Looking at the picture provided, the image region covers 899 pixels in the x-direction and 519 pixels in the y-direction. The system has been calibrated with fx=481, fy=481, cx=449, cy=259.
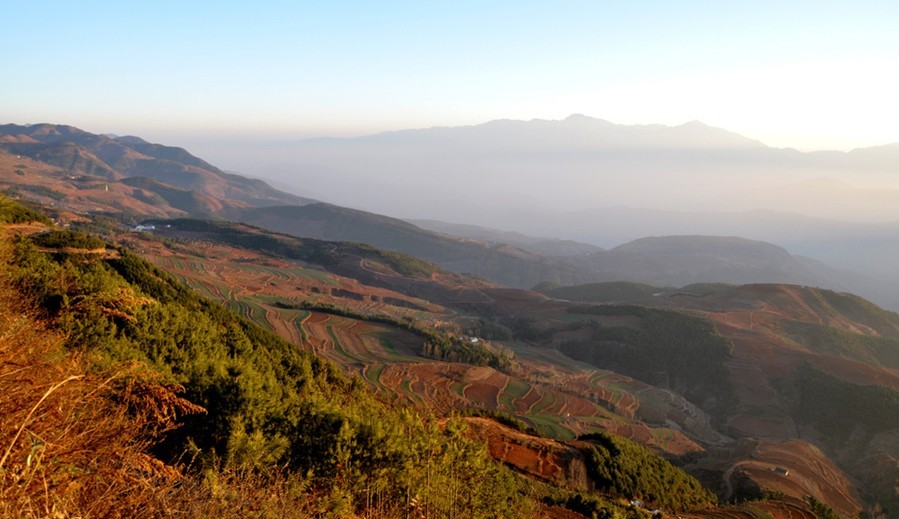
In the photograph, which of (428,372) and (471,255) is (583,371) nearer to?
(428,372)

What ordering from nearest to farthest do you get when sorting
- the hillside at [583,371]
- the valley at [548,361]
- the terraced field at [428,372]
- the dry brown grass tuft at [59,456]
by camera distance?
the dry brown grass tuft at [59,456] < the valley at [548,361] < the hillside at [583,371] < the terraced field at [428,372]

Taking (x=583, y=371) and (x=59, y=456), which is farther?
(x=583, y=371)

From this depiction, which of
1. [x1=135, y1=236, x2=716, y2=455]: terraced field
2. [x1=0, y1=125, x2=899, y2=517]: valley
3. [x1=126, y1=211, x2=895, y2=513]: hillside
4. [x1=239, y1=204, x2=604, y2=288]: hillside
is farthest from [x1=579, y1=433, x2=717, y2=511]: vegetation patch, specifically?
[x1=239, y1=204, x2=604, y2=288]: hillside

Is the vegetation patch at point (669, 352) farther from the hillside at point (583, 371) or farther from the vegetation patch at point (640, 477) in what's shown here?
the vegetation patch at point (640, 477)

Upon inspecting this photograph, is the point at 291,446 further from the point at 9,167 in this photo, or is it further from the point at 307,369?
the point at 9,167

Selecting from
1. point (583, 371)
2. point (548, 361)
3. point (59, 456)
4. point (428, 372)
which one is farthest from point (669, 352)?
point (59, 456)

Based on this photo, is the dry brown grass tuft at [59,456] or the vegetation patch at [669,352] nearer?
the dry brown grass tuft at [59,456]

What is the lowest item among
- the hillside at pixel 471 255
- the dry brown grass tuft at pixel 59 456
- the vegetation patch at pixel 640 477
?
the hillside at pixel 471 255

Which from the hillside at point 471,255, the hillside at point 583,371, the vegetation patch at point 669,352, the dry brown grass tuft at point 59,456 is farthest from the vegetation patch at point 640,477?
the hillside at point 471,255

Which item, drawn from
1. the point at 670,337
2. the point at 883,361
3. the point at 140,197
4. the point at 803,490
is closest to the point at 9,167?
the point at 140,197

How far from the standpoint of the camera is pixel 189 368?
15.1 m

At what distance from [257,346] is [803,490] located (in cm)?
3776

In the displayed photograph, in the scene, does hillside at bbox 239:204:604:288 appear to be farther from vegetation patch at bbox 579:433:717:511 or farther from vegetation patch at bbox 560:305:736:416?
vegetation patch at bbox 579:433:717:511

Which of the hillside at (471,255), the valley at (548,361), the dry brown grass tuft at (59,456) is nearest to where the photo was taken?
the dry brown grass tuft at (59,456)
